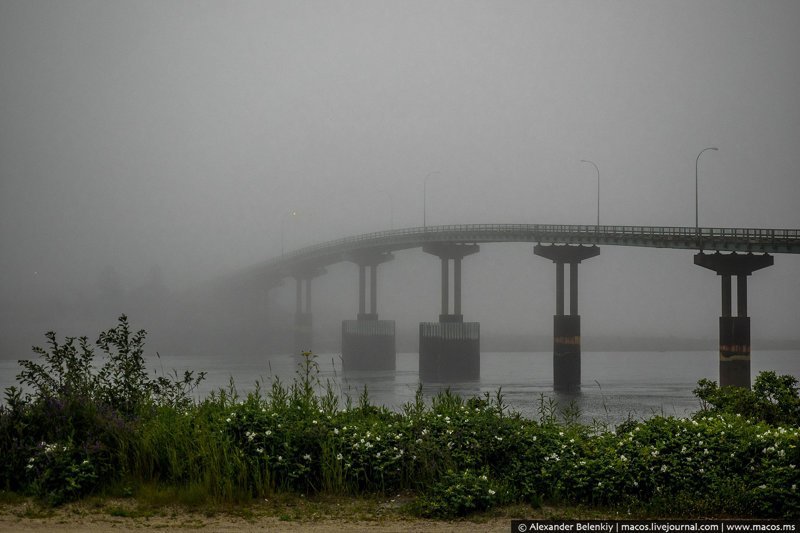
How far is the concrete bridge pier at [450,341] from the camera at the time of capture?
10756 centimetres

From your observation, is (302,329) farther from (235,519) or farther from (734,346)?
(235,519)

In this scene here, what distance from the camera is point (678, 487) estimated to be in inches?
486

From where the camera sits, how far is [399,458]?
13031 mm

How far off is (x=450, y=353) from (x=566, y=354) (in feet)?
68.5

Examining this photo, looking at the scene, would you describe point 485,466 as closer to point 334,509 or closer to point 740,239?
point 334,509

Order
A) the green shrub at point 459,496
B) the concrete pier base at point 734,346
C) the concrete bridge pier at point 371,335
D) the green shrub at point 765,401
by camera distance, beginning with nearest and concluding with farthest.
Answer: the green shrub at point 459,496 < the green shrub at point 765,401 < the concrete pier base at point 734,346 < the concrete bridge pier at point 371,335

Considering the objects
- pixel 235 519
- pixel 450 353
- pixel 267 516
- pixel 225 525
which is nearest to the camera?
pixel 225 525

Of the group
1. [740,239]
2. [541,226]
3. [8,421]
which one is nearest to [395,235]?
[541,226]

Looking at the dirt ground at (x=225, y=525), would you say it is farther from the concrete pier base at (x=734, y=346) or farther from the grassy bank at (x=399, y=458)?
the concrete pier base at (x=734, y=346)

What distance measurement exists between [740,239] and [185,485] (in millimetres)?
70416

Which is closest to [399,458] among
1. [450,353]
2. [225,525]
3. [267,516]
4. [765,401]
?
[267,516]

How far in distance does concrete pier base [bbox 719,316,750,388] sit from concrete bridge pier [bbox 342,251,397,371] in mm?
59344

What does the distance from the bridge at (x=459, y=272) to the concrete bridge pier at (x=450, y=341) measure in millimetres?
116

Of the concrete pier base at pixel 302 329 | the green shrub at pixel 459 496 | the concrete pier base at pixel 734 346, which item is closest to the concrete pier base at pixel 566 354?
the concrete pier base at pixel 734 346
